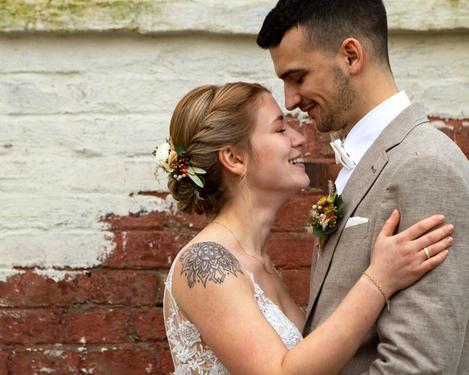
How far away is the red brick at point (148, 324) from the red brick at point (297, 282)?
539 mm

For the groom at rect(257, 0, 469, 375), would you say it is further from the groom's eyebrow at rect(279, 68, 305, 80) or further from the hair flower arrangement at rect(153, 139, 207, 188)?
the hair flower arrangement at rect(153, 139, 207, 188)

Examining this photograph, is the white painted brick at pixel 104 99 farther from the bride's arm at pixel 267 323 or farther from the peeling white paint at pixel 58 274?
the bride's arm at pixel 267 323

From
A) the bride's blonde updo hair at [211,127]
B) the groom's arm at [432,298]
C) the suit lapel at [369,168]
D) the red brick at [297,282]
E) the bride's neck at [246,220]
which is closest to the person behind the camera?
the groom's arm at [432,298]

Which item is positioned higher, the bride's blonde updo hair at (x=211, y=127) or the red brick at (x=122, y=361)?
the bride's blonde updo hair at (x=211, y=127)

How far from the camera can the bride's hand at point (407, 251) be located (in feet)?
8.95

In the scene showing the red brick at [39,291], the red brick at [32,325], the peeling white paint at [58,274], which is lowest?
the red brick at [32,325]

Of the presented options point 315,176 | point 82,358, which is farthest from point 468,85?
point 82,358

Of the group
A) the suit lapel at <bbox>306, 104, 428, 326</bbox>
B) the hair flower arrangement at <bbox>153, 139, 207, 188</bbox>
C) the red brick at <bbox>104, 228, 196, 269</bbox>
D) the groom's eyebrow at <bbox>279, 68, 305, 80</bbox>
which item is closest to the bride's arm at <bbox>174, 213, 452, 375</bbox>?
the suit lapel at <bbox>306, 104, 428, 326</bbox>

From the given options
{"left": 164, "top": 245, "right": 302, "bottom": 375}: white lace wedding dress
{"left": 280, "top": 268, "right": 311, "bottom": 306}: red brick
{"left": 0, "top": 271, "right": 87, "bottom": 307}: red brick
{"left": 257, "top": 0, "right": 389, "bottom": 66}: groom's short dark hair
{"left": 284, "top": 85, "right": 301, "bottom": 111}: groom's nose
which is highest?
{"left": 257, "top": 0, "right": 389, "bottom": 66}: groom's short dark hair

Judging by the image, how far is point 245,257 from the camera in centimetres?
345

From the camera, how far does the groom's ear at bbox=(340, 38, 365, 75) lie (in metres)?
3.10

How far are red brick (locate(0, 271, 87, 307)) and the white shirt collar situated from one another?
151 centimetres

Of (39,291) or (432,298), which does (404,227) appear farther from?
(39,291)

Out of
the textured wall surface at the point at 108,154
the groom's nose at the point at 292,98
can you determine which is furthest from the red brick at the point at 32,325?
the groom's nose at the point at 292,98
